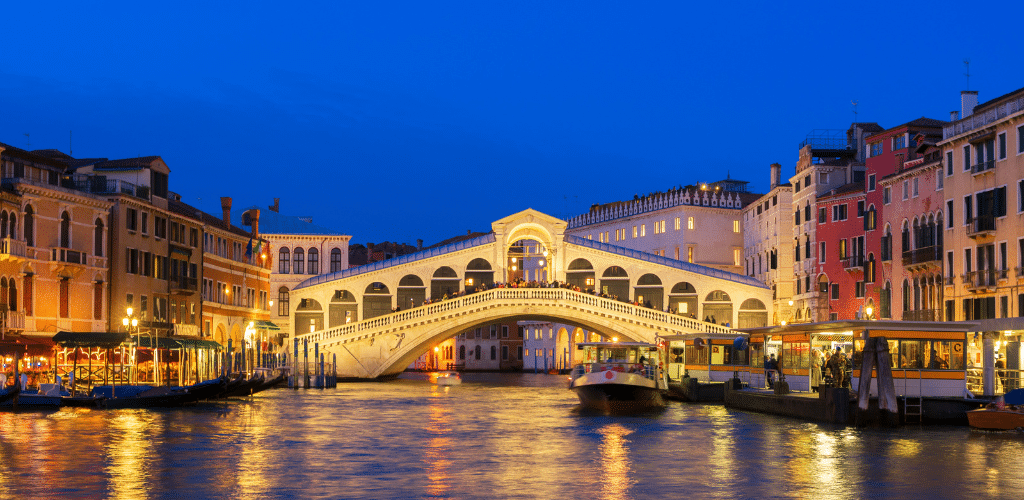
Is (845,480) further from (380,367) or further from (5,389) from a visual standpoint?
(380,367)

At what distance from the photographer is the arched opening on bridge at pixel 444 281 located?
67.7 metres

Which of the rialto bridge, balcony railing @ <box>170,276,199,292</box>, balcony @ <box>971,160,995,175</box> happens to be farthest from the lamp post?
balcony @ <box>971,160,995,175</box>

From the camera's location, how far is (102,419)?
1268 inches

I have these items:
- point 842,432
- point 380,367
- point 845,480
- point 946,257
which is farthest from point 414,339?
point 845,480

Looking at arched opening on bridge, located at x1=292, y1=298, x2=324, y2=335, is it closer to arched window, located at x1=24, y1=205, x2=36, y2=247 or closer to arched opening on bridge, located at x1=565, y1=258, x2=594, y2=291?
arched opening on bridge, located at x1=565, y1=258, x2=594, y2=291

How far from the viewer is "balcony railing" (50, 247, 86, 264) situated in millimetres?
44312

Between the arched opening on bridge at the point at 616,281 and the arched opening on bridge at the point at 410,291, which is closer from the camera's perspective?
the arched opening on bridge at the point at 616,281

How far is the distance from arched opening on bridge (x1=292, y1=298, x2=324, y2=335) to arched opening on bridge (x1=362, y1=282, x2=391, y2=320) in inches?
89.1

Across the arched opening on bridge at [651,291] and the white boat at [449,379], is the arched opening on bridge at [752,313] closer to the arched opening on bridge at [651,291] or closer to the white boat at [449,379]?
the arched opening on bridge at [651,291]

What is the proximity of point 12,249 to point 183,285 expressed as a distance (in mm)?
15078

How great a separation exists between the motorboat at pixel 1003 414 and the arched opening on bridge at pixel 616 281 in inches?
1535

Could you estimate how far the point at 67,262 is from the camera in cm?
4500

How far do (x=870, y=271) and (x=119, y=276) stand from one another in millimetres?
30997

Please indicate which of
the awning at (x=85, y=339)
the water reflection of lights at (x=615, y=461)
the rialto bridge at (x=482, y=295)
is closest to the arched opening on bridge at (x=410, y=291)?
the rialto bridge at (x=482, y=295)
